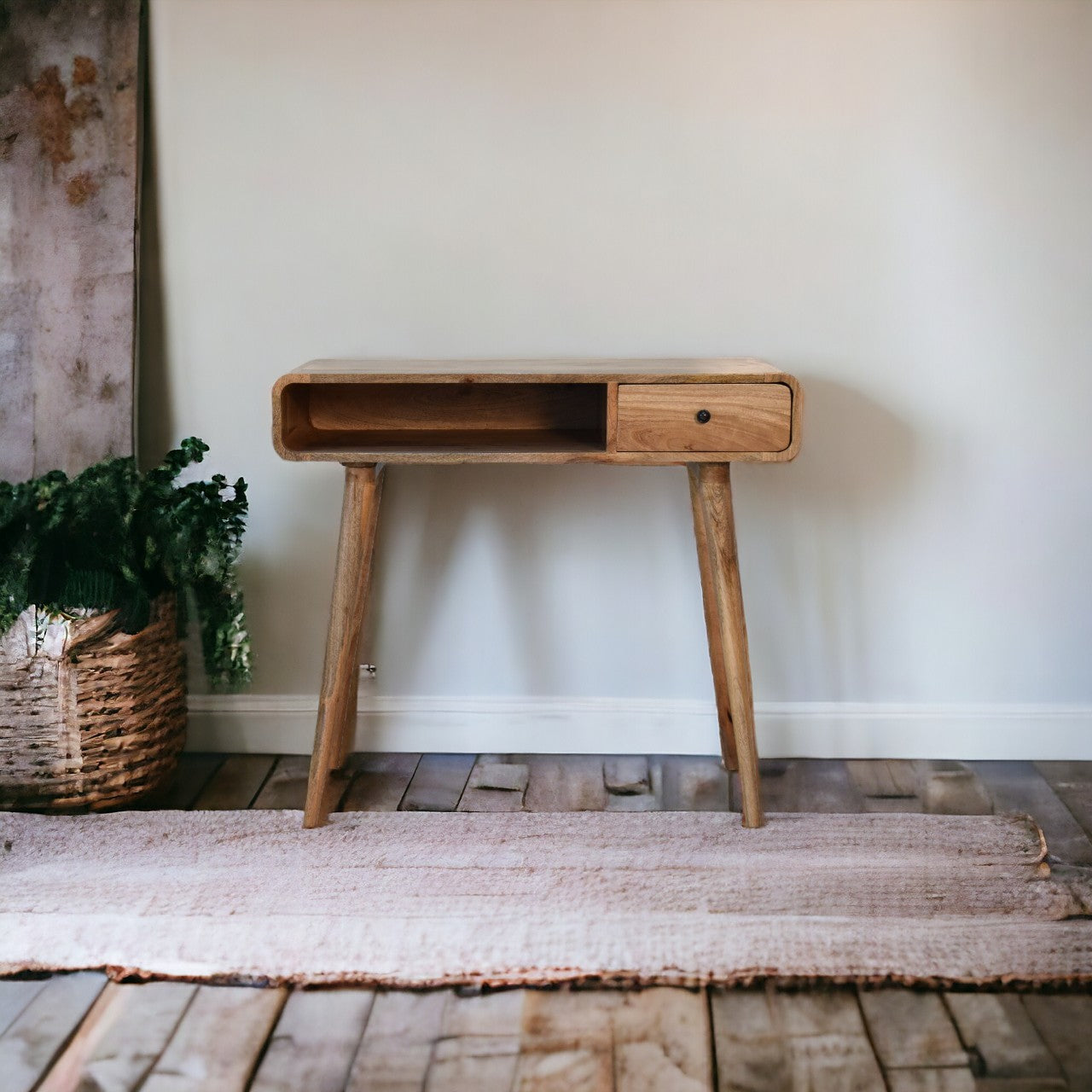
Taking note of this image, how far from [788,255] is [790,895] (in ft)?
4.12

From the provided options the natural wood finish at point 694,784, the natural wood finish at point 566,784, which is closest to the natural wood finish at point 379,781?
the natural wood finish at point 566,784

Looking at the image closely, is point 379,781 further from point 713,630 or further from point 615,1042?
point 615,1042

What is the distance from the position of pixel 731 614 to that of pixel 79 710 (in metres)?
1.23

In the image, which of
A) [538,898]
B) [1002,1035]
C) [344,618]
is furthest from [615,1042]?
[344,618]

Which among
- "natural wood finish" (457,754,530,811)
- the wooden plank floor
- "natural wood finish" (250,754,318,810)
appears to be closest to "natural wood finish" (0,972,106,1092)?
the wooden plank floor

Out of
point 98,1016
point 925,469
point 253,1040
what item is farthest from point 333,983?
point 925,469

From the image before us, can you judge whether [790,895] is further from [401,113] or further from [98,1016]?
[401,113]

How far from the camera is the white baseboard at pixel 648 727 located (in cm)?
243

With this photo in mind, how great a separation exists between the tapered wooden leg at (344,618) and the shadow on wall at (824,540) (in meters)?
0.82

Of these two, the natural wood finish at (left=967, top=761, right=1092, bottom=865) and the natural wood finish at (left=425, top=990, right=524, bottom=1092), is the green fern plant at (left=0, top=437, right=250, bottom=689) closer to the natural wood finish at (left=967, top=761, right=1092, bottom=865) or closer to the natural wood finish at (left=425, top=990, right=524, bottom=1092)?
the natural wood finish at (left=425, top=990, right=524, bottom=1092)

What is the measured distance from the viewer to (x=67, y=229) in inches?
89.7

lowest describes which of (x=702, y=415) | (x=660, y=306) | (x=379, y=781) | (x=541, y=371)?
(x=379, y=781)

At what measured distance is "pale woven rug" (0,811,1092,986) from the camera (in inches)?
65.6

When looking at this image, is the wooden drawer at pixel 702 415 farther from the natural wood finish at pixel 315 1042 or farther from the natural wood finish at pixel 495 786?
the natural wood finish at pixel 315 1042
